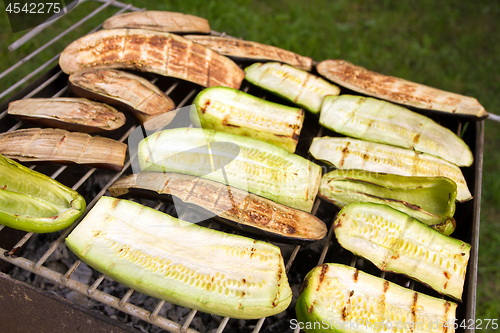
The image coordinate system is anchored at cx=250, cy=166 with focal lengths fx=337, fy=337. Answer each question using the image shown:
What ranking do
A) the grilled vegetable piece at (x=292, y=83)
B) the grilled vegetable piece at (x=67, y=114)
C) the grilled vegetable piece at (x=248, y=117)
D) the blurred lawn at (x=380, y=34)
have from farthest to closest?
the blurred lawn at (x=380, y=34), the grilled vegetable piece at (x=292, y=83), the grilled vegetable piece at (x=248, y=117), the grilled vegetable piece at (x=67, y=114)

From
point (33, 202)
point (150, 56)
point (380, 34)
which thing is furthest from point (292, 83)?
point (380, 34)

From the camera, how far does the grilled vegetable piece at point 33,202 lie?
5.99 ft

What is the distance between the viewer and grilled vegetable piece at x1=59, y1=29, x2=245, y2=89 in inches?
103

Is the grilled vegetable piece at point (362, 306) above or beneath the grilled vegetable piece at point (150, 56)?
beneath

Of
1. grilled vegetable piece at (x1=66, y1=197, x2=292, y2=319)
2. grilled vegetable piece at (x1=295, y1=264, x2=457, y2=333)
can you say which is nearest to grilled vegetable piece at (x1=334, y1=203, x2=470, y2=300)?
grilled vegetable piece at (x1=295, y1=264, x2=457, y2=333)

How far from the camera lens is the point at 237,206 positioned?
2.06m

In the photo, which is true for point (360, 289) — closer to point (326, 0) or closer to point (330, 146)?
point (330, 146)

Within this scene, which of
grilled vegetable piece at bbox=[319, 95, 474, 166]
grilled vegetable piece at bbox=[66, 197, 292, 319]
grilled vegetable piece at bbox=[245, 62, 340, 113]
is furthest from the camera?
grilled vegetable piece at bbox=[245, 62, 340, 113]

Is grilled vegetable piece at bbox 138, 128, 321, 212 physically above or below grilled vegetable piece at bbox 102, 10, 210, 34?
below

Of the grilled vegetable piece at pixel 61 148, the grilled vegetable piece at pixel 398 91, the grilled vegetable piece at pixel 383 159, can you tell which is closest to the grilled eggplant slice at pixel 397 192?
the grilled vegetable piece at pixel 383 159

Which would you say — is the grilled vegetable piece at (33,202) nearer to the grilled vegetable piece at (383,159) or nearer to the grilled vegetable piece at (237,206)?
the grilled vegetable piece at (237,206)

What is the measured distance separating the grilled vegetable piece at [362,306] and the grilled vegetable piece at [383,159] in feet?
2.58

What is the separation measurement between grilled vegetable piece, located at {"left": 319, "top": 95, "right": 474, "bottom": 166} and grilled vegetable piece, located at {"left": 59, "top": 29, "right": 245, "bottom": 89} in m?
0.85

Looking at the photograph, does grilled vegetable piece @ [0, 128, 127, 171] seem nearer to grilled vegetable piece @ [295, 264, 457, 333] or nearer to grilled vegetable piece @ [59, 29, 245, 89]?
grilled vegetable piece @ [59, 29, 245, 89]
